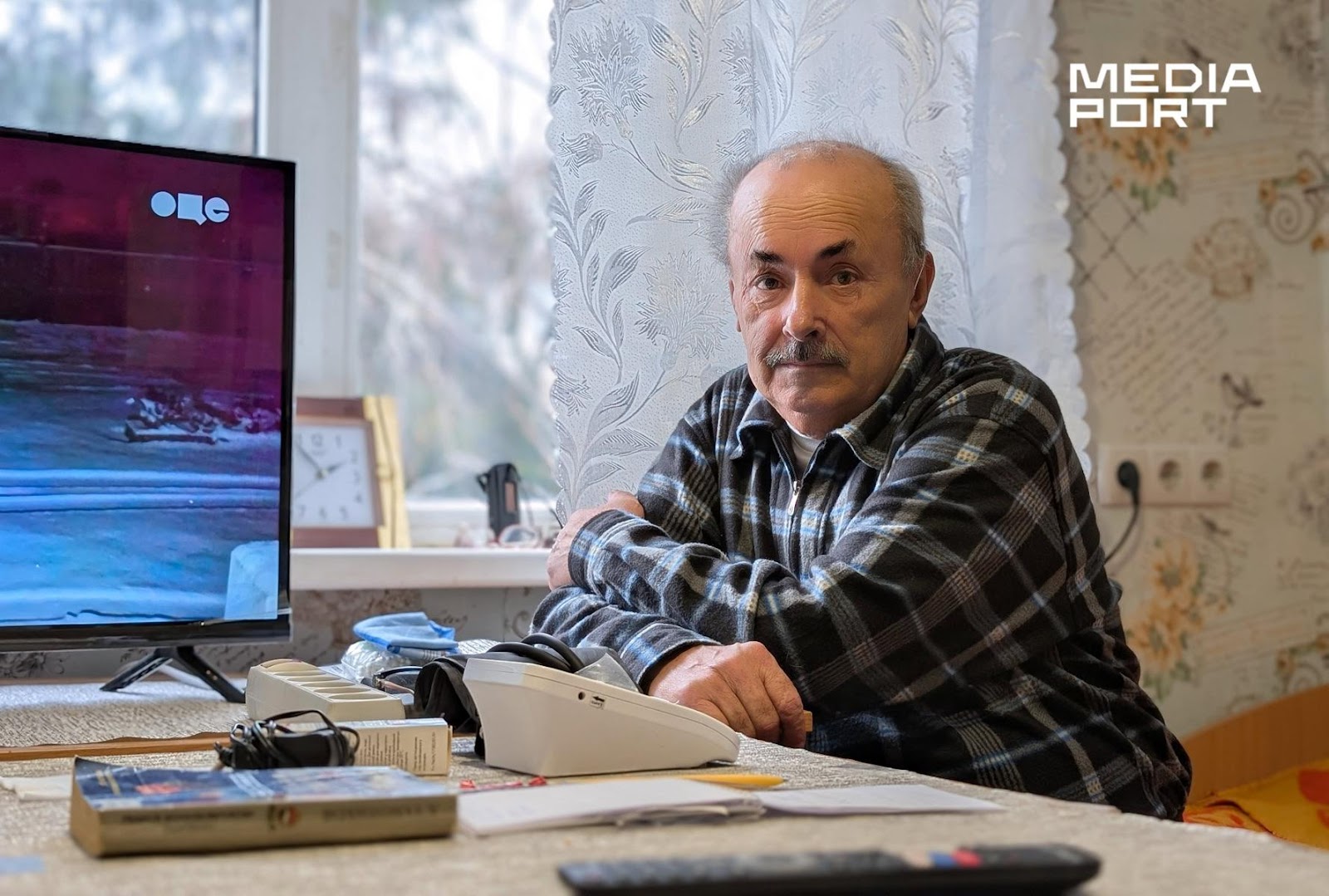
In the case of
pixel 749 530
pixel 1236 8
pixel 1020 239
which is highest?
pixel 1236 8

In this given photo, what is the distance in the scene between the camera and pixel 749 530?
1.75 meters

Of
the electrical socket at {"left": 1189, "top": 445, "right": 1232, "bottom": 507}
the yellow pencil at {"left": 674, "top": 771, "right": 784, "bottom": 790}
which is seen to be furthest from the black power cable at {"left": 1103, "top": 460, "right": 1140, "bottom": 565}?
the yellow pencil at {"left": 674, "top": 771, "right": 784, "bottom": 790}

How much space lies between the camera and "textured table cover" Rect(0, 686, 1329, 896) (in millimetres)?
659

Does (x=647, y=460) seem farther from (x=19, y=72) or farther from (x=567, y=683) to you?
(x=19, y=72)

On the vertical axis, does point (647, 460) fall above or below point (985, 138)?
below

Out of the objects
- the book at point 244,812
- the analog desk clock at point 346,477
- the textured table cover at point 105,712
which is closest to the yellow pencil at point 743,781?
the book at point 244,812

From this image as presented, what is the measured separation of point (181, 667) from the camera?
168cm

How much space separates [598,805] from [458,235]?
1669mm

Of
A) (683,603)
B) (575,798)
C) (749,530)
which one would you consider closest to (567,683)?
(575,798)

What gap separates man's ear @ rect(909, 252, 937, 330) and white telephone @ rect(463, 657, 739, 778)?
2.79ft

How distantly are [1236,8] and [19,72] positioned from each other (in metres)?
1.97

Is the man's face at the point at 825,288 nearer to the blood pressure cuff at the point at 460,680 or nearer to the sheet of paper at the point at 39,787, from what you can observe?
the blood pressure cuff at the point at 460,680

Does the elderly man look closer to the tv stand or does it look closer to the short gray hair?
the short gray hair

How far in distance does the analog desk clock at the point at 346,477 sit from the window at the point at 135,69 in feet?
1.44
